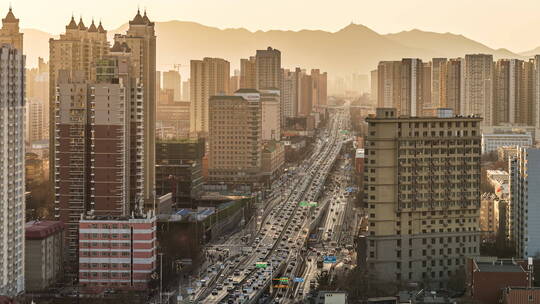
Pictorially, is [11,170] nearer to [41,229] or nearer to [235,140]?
[41,229]

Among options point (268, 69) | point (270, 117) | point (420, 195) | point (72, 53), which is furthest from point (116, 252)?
point (268, 69)

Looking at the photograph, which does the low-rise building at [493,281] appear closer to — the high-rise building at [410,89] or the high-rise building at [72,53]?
the high-rise building at [72,53]

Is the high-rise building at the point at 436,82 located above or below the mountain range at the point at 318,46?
below

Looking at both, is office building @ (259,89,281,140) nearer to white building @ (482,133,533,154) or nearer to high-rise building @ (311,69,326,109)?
white building @ (482,133,533,154)

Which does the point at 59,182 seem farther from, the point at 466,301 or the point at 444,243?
the point at 466,301

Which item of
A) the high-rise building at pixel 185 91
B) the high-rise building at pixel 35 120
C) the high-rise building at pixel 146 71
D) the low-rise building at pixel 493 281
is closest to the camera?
the low-rise building at pixel 493 281

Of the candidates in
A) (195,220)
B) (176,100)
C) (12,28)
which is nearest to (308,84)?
(176,100)

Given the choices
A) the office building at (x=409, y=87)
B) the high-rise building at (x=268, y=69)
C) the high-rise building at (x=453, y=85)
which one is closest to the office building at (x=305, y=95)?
the high-rise building at (x=268, y=69)
